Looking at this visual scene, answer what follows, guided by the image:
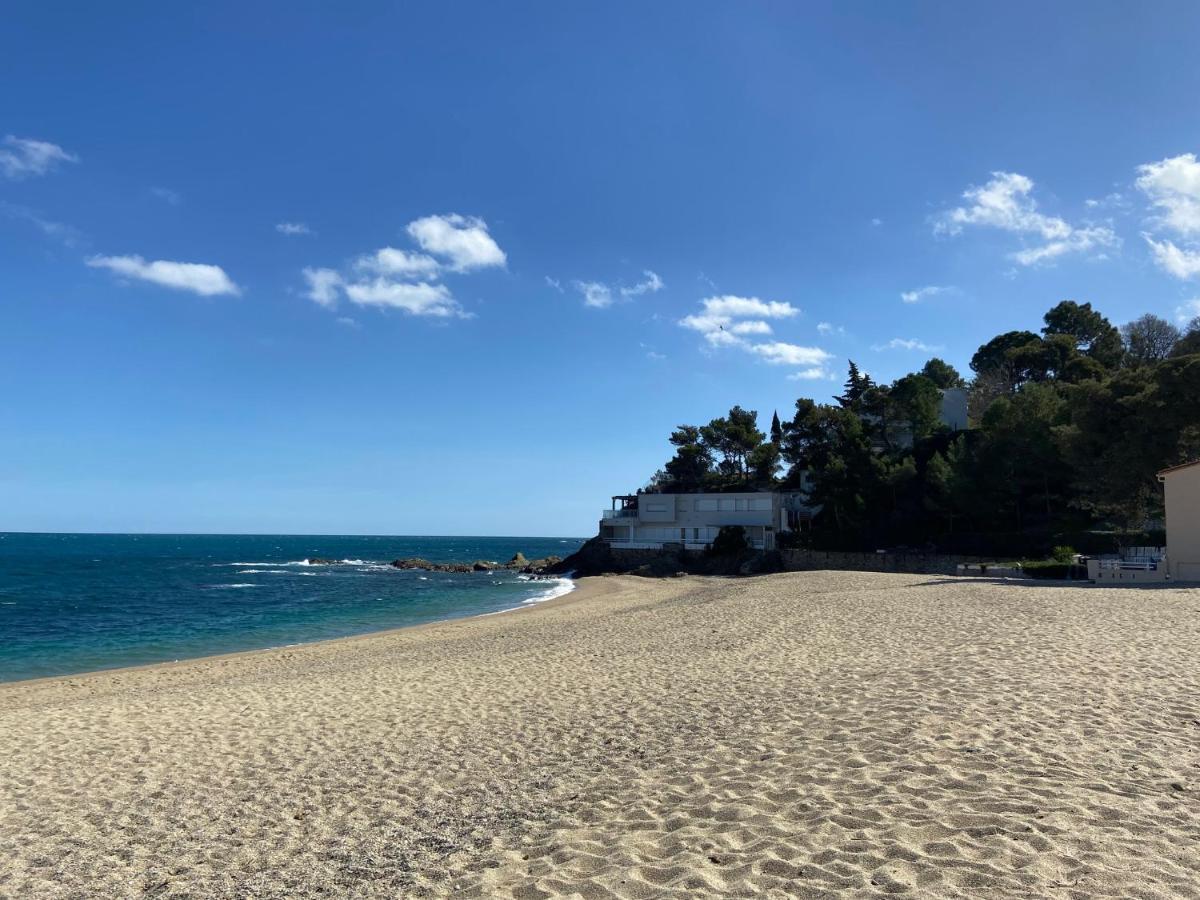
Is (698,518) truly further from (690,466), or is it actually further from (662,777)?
(662,777)

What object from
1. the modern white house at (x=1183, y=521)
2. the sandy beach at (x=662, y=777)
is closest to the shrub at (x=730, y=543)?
the modern white house at (x=1183, y=521)

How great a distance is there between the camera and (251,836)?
6.52 meters

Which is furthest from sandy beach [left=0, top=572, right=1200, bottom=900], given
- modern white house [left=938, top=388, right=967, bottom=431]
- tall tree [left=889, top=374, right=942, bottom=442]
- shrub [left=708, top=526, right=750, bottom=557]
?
modern white house [left=938, top=388, right=967, bottom=431]

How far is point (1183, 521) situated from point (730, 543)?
3289 cm

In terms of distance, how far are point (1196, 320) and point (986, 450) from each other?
95.7 ft

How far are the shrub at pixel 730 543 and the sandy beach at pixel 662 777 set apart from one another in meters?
41.2

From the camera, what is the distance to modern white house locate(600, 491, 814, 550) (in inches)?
2272

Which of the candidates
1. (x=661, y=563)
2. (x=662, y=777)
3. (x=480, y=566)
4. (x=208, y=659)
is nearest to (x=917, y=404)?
(x=661, y=563)

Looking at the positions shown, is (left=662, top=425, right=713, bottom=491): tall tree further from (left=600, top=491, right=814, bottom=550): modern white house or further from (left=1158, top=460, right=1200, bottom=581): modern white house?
(left=1158, top=460, right=1200, bottom=581): modern white house

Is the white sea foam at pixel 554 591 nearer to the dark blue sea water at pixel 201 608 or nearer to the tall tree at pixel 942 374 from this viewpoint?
the dark blue sea water at pixel 201 608

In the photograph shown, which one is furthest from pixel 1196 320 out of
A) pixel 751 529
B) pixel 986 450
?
pixel 751 529

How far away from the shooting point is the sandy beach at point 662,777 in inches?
185

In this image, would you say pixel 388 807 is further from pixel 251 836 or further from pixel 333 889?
pixel 333 889

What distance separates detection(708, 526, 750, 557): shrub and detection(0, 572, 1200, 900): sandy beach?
4124 centimetres
